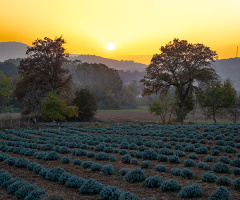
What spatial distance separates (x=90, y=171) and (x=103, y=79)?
95424 mm

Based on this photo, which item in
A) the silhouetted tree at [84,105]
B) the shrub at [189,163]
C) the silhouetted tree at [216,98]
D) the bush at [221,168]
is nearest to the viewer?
the bush at [221,168]

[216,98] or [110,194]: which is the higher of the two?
[216,98]

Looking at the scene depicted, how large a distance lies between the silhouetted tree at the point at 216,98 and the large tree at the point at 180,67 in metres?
3.35

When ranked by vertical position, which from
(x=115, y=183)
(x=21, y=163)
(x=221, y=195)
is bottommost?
(x=21, y=163)

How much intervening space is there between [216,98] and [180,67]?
1008cm

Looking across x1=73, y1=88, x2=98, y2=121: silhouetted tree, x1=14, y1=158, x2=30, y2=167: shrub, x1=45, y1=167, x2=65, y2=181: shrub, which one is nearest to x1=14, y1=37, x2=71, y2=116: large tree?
x1=73, y1=88, x2=98, y2=121: silhouetted tree

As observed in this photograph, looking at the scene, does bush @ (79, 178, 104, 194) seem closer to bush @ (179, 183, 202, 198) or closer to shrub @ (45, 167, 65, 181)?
shrub @ (45, 167, 65, 181)

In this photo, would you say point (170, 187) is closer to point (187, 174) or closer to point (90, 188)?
point (187, 174)

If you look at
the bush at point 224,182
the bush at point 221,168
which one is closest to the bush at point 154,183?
the bush at point 224,182

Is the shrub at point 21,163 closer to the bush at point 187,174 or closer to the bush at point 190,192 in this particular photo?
the bush at point 187,174

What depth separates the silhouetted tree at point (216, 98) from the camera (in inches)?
1751

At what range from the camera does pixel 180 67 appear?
142ft

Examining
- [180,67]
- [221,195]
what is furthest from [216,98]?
[221,195]

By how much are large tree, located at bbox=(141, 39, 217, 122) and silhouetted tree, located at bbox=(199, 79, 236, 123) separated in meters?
3.35
